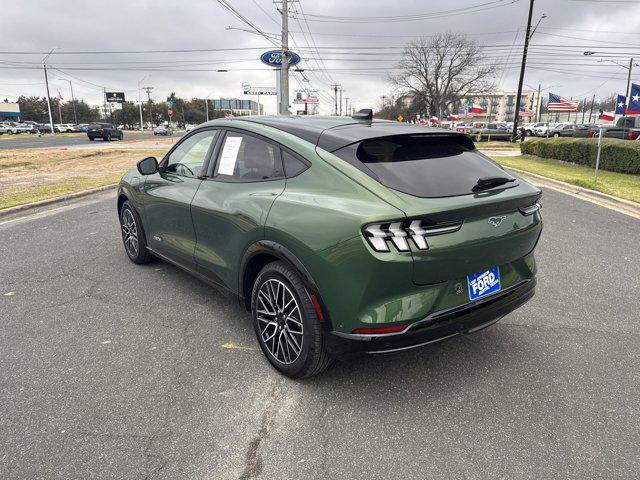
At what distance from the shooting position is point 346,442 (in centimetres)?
237

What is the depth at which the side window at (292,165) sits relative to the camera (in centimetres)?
289

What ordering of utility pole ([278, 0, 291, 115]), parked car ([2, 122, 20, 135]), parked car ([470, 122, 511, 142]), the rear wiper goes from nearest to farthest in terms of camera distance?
the rear wiper → utility pole ([278, 0, 291, 115]) → parked car ([470, 122, 511, 142]) → parked car ([2, 122, 20, 135])

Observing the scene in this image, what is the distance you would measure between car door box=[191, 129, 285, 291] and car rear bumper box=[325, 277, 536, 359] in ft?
2.87

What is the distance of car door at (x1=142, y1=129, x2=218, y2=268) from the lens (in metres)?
3.79

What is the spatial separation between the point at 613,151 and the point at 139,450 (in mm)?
16025

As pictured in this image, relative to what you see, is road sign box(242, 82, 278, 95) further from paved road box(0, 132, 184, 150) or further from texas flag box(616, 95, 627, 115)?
texas flag box(616, 95, 627, 115)

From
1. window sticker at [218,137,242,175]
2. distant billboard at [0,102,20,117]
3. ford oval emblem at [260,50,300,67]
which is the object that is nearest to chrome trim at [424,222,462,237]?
window sticker at [218,137,242,175]

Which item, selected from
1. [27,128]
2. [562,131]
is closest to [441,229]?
[562,131]

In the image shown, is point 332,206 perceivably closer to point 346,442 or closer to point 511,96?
point 346,442

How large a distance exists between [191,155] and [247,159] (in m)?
1.00

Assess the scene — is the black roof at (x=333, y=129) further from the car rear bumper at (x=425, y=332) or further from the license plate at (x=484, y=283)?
the car rear bumper at (x=425, y=332)

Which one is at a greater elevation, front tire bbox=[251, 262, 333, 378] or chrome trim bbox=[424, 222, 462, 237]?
chrome trim bbox=[424, 222, 462, 237]

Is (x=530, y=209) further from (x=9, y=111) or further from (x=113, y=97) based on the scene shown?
(x=9, y=111)

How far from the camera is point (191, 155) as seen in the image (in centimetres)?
409
